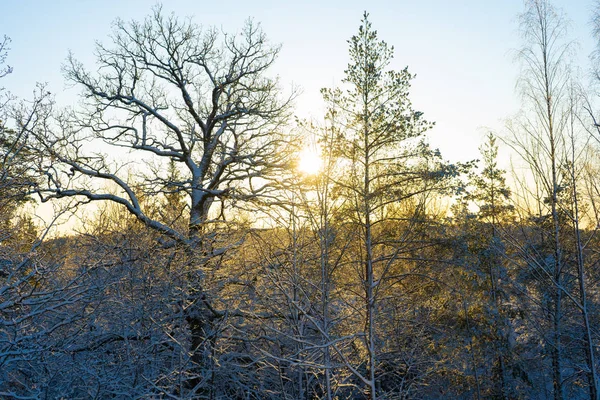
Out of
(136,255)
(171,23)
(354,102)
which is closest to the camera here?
(136,255)

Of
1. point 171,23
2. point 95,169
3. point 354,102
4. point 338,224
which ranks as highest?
A: point 171,23

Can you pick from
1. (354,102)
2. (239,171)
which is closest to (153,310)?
(239,171)

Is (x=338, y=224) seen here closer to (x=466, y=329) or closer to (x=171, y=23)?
(x=171, y=23)

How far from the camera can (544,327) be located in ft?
55.2

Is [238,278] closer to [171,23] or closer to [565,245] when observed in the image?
[171,23]

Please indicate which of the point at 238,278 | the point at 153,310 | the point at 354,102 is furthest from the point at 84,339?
the point at 354,102

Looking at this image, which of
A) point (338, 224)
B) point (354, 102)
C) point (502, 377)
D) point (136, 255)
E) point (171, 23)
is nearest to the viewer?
point (338, 224)

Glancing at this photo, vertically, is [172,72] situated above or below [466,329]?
above

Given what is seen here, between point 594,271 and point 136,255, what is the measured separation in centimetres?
1322

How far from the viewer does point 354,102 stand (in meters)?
12.7

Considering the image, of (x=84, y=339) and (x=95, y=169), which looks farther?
(x=95, y=169)

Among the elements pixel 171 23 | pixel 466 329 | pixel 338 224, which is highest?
pixel 171 23

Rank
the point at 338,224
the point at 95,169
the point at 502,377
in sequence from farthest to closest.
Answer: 1. the point at 502,377
2. the point at 95,169
3. the point at 338,224

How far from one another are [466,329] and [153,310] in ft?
46.5
